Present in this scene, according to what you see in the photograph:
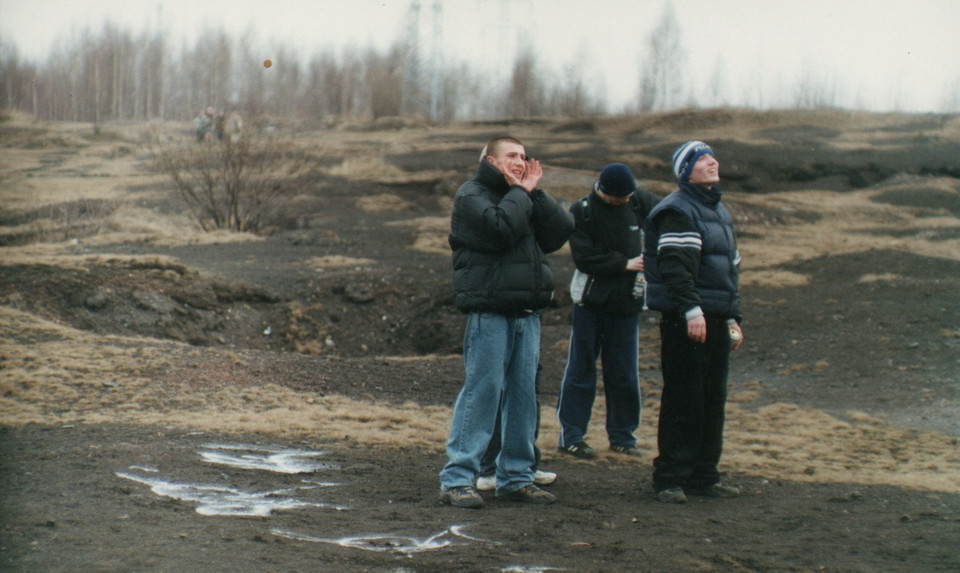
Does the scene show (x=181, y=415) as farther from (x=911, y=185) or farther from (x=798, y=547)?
(x=911, y=185)

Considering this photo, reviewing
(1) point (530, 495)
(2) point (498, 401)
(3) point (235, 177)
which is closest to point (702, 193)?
(2) point (498, 401)

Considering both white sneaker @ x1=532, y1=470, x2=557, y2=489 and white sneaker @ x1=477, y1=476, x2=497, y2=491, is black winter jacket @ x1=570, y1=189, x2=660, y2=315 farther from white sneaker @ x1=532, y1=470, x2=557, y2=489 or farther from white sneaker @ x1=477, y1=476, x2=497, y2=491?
white sneaker @ x1=477, y1=476, x2=497, y2=491

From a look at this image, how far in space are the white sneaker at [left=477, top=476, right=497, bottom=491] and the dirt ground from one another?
0.37 m

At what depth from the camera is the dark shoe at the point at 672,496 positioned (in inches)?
225

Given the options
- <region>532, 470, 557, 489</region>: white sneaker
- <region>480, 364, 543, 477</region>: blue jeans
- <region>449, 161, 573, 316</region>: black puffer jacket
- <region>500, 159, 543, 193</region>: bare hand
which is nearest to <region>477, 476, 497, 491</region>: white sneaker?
<region>480, 364, 543, 477</region>: blue jeans

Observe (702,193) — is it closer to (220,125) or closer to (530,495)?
(530,495)

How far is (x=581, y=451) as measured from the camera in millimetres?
7230

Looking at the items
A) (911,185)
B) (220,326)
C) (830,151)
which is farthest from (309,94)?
(220,326)

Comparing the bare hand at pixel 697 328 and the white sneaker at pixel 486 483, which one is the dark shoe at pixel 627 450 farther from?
the bare hand at pixel 697 328

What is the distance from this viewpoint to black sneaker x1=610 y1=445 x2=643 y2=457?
736cm

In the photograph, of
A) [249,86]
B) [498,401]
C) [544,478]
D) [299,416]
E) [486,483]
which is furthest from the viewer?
[249,86]

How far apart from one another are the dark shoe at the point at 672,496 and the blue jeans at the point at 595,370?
5.13 ft

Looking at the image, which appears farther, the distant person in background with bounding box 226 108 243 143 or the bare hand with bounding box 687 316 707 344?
the distant person in background with bounding box 226 108 243 143

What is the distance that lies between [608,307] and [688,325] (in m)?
1.59
